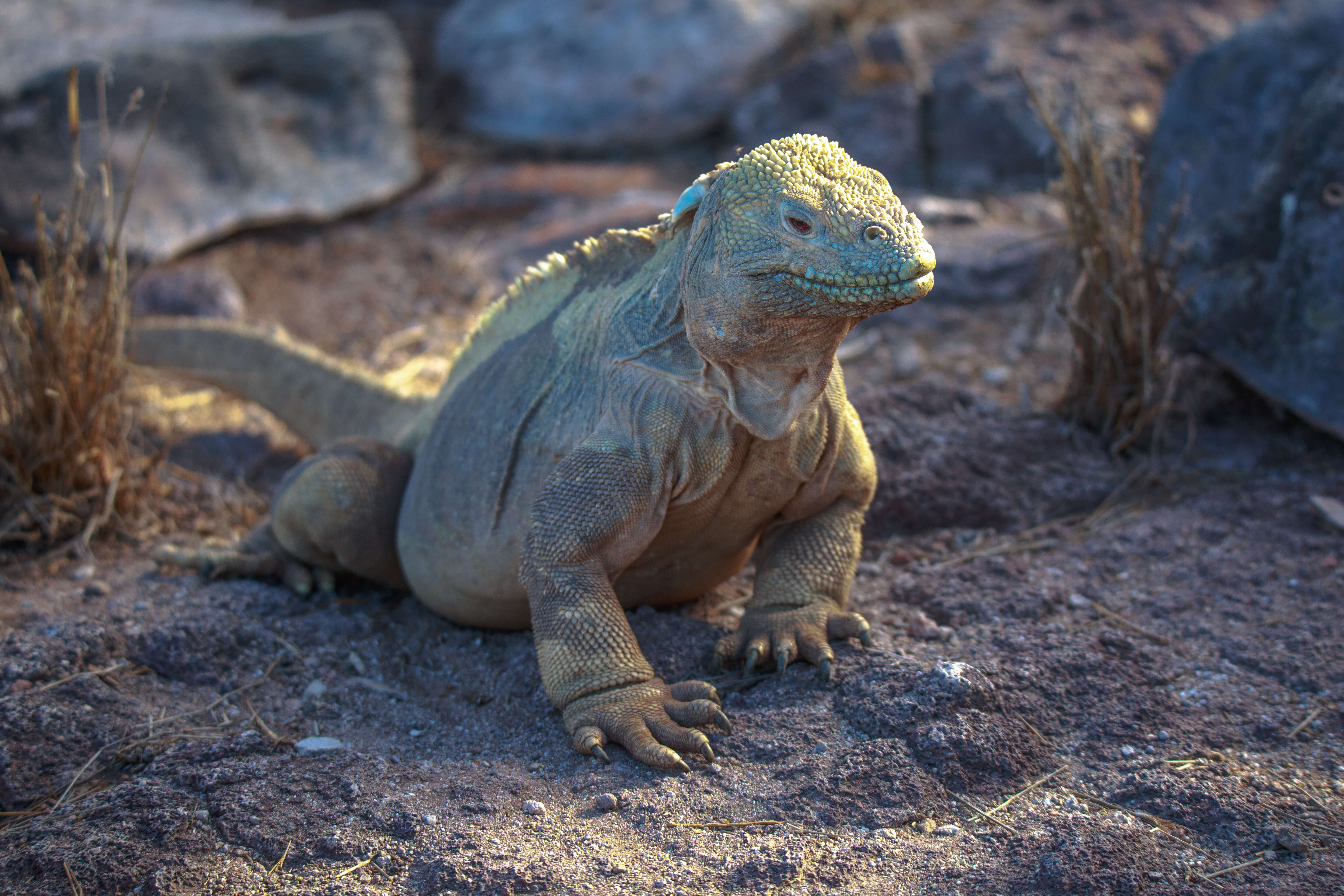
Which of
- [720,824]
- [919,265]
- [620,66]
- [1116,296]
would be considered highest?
[620,66]

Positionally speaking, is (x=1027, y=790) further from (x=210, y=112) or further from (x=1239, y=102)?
(x=210, y=112)

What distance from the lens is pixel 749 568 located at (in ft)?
14.3

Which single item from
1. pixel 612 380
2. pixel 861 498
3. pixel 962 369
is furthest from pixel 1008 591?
pixel 962 369

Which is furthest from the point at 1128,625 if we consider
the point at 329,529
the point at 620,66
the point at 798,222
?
the point at 620,66

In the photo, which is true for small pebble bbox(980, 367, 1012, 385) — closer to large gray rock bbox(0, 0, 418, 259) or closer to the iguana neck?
the iguana neck

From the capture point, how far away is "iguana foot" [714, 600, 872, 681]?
11.0 feet

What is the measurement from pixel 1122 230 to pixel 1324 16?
6.61ft

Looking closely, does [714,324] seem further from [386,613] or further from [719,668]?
[386,613]

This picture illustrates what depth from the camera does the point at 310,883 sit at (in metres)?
2.68

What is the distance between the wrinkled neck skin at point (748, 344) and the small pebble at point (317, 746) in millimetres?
1501

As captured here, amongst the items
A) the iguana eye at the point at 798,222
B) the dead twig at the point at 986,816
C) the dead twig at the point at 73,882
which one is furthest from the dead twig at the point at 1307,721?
the dead twig at the point at 73,882

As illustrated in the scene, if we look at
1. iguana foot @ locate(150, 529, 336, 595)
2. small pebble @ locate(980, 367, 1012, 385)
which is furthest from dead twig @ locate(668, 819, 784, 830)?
small pebble @ locate(980, 367, 1012, 385)

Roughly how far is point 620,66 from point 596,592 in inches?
269

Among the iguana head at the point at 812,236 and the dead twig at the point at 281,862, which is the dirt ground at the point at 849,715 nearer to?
the dead twig at the point at 281,862
